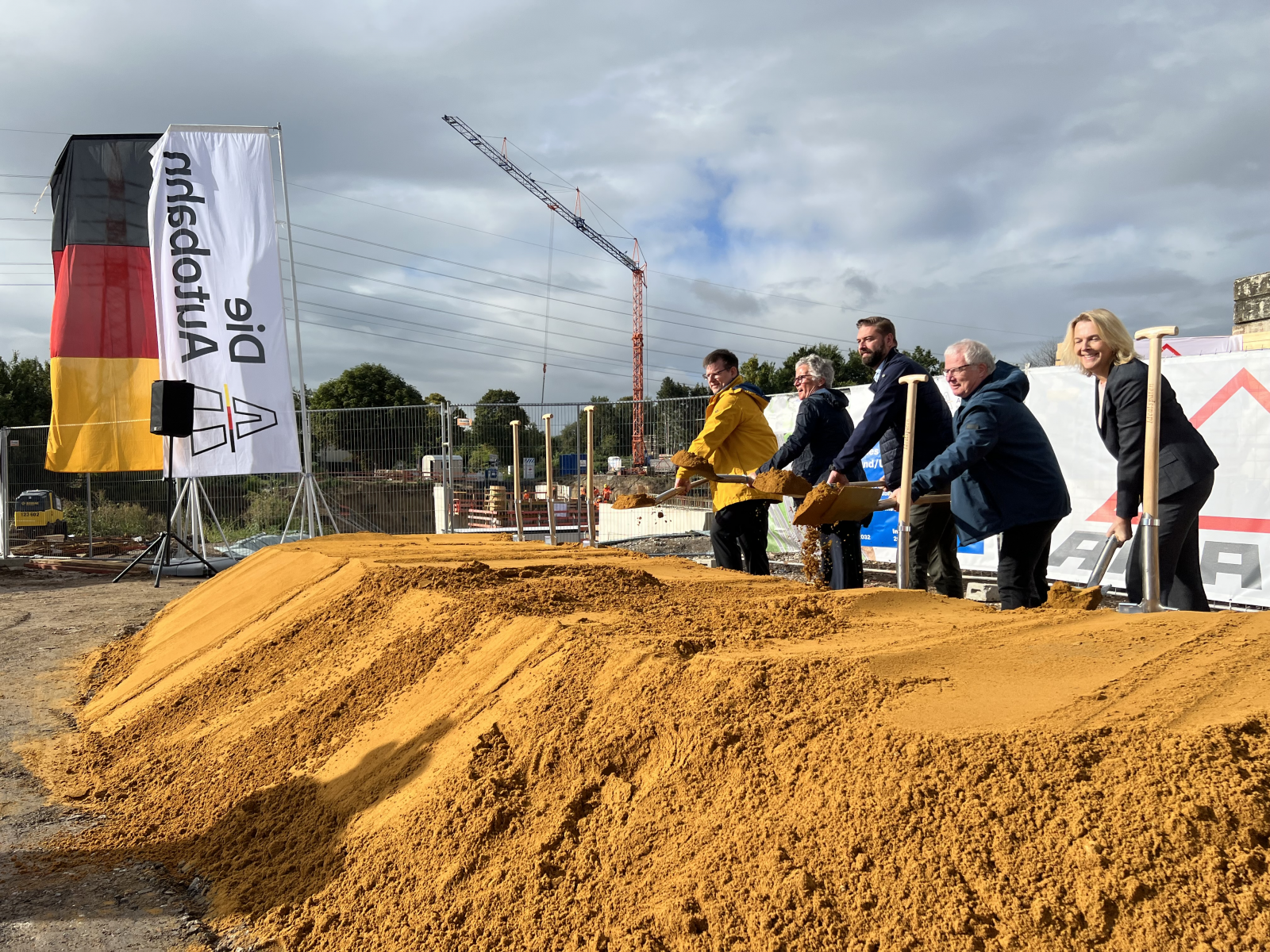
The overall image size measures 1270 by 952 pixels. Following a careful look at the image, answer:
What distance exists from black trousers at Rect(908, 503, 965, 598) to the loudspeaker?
792 centimetres

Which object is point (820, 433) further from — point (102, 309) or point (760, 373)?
point (760, 373)

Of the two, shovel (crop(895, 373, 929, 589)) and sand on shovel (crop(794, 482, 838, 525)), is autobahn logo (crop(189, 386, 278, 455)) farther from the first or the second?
shovel (crop(895, 373, 929, 589))

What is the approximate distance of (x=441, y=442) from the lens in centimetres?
1317

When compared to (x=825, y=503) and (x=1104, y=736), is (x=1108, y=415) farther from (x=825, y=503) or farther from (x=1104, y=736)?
(x=1104, y=736)

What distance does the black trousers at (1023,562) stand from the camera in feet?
12.6

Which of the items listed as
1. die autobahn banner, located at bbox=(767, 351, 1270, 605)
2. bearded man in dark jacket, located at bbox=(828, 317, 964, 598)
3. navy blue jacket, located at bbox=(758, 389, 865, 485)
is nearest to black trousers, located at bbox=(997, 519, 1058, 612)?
bearded man in dark jacket, located at bbox=(828, 317, 964, 598)

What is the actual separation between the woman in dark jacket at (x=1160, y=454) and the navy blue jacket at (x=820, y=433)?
163 cm

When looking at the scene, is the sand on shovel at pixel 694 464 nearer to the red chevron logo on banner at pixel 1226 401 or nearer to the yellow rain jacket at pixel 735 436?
the yellow rain jacket at pixel 735 436

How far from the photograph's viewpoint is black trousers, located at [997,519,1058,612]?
3.85m

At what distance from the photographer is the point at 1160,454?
359 centimetres

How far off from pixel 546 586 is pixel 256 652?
1.53 meters

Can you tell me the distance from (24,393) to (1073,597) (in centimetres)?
3463

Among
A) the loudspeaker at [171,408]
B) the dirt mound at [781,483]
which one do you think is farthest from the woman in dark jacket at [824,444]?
the loudspeaker at [171,408]

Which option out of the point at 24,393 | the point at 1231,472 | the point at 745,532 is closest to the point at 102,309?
the point at 745,532
